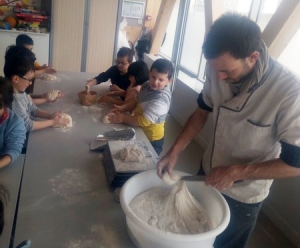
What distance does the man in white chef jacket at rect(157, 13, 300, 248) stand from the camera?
0.90 metres

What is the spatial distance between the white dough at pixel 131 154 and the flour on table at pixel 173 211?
20 centimetres

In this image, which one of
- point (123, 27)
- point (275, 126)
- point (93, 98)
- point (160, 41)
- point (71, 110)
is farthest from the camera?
point (123, 27)

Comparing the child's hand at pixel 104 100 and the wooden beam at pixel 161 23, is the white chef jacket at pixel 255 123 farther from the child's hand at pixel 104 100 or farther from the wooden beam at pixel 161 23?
the wooden beam at pixel 161 23

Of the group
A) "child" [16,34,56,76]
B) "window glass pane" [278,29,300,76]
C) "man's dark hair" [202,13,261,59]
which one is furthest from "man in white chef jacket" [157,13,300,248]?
"child" [16,34,56,76]

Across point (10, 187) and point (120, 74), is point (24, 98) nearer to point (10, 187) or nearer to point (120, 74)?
point (10, 187)

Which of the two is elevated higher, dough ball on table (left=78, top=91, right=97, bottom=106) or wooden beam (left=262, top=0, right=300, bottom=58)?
wooden beam (left=262, top=0, right=300, bottom=58)

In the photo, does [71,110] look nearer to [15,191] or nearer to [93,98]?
[93,98]

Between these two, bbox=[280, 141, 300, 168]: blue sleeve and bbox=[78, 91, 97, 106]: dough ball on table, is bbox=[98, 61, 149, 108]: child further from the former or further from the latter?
bbox=[280, 141, 300, 168]: blue sleeve

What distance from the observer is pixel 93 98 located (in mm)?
1985

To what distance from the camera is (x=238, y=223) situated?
121 cm

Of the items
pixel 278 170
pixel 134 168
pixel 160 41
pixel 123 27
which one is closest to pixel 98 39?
pixel 123 27

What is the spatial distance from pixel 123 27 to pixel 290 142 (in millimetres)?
4379

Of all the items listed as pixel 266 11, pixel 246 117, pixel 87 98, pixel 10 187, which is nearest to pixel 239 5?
pixel 266 11

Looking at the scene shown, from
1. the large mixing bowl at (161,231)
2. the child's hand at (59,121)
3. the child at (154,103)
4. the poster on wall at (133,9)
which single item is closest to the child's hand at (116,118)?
the child at (154,103)
